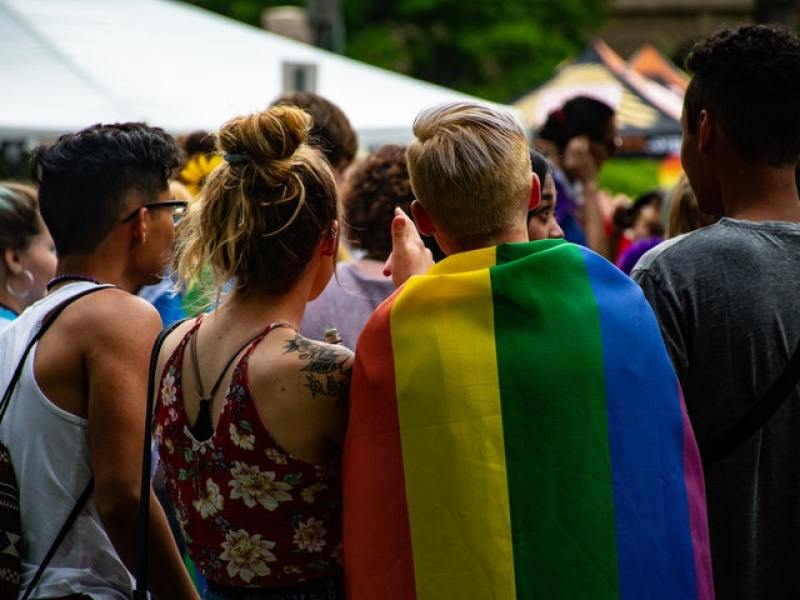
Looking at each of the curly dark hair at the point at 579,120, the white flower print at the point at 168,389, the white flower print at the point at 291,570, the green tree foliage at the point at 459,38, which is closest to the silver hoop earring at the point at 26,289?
the white flower print at the point at 168,389

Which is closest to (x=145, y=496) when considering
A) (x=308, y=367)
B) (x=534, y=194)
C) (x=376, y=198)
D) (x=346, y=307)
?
(x=308, y=367)

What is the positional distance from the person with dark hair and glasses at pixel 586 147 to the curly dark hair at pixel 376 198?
7.78 ft

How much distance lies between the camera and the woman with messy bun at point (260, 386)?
251cm

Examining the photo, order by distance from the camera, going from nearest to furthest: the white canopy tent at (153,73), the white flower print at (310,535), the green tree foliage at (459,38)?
the white flower print at (310,535) < the white canopy tent at (153,73) < the green tree foliage at (459,38)

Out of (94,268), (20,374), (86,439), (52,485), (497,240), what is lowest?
(52,485)

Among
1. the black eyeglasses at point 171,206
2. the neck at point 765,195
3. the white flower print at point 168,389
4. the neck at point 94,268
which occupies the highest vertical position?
the neck at point 765,195

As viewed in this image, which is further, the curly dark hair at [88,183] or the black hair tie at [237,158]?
the curly dark hair at [88,183]

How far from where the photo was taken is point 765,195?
9.55 ft

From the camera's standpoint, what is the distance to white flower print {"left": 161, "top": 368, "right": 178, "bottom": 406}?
267 cm

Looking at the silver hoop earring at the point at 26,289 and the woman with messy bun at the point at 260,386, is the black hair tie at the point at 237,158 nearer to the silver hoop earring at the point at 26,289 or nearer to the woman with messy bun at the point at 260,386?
the woman with messy bun at the point at 260,386

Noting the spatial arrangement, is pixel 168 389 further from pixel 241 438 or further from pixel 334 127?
pixel 334 127

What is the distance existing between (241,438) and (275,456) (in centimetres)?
8

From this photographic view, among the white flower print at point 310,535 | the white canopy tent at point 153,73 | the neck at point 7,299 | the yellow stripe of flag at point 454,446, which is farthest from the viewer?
the white canopy tent at point 153,73

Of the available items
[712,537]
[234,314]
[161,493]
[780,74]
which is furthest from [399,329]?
[161,493]
